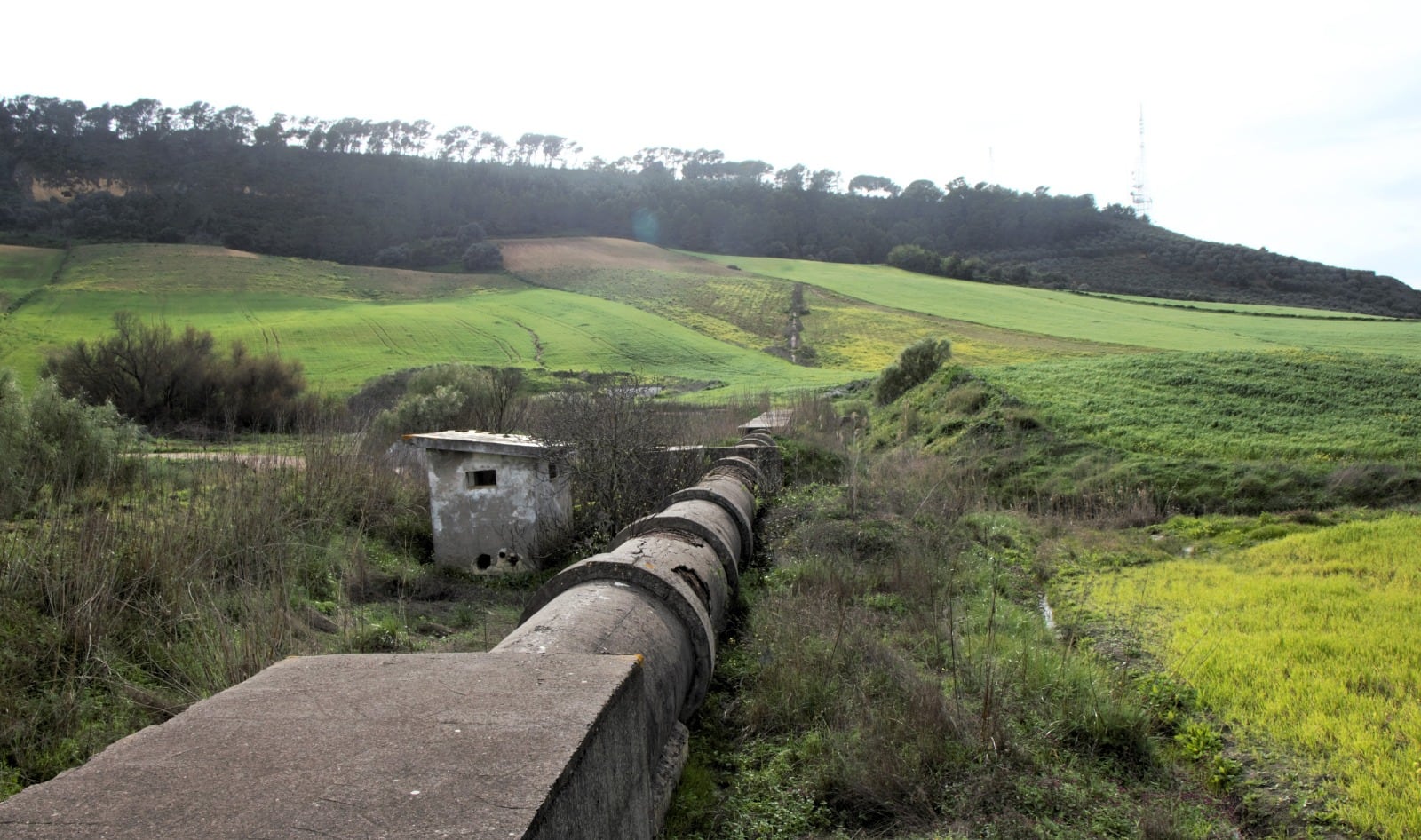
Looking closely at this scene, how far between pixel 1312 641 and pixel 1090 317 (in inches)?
1836

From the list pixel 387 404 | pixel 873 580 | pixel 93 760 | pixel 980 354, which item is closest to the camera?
pixel 93 760

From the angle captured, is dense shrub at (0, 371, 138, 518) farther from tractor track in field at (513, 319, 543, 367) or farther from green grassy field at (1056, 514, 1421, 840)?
tractor track in field at (513, 319, 543, 367)

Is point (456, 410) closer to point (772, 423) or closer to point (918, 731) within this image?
point (772, 423)

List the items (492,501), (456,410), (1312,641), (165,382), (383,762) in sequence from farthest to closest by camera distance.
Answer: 1. (165,382)
2. (456,410)
3. (492,501)
4. (1312,641)
5. (383,762)

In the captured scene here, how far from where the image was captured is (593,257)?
68.6 meters

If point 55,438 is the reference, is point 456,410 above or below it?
below

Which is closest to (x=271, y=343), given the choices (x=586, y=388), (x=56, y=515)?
(x=586, y=388)

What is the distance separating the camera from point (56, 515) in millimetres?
6473

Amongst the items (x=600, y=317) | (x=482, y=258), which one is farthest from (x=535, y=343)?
(x=482, y=258)

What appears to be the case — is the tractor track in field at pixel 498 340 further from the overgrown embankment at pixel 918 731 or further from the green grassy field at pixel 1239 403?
the overgrown embankment at pixel 918 731

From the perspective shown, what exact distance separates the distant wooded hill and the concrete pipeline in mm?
64398

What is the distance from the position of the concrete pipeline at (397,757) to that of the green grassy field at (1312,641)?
4063 millimetres

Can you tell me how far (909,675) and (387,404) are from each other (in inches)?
998

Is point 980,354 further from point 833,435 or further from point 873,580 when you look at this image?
point 873,580
